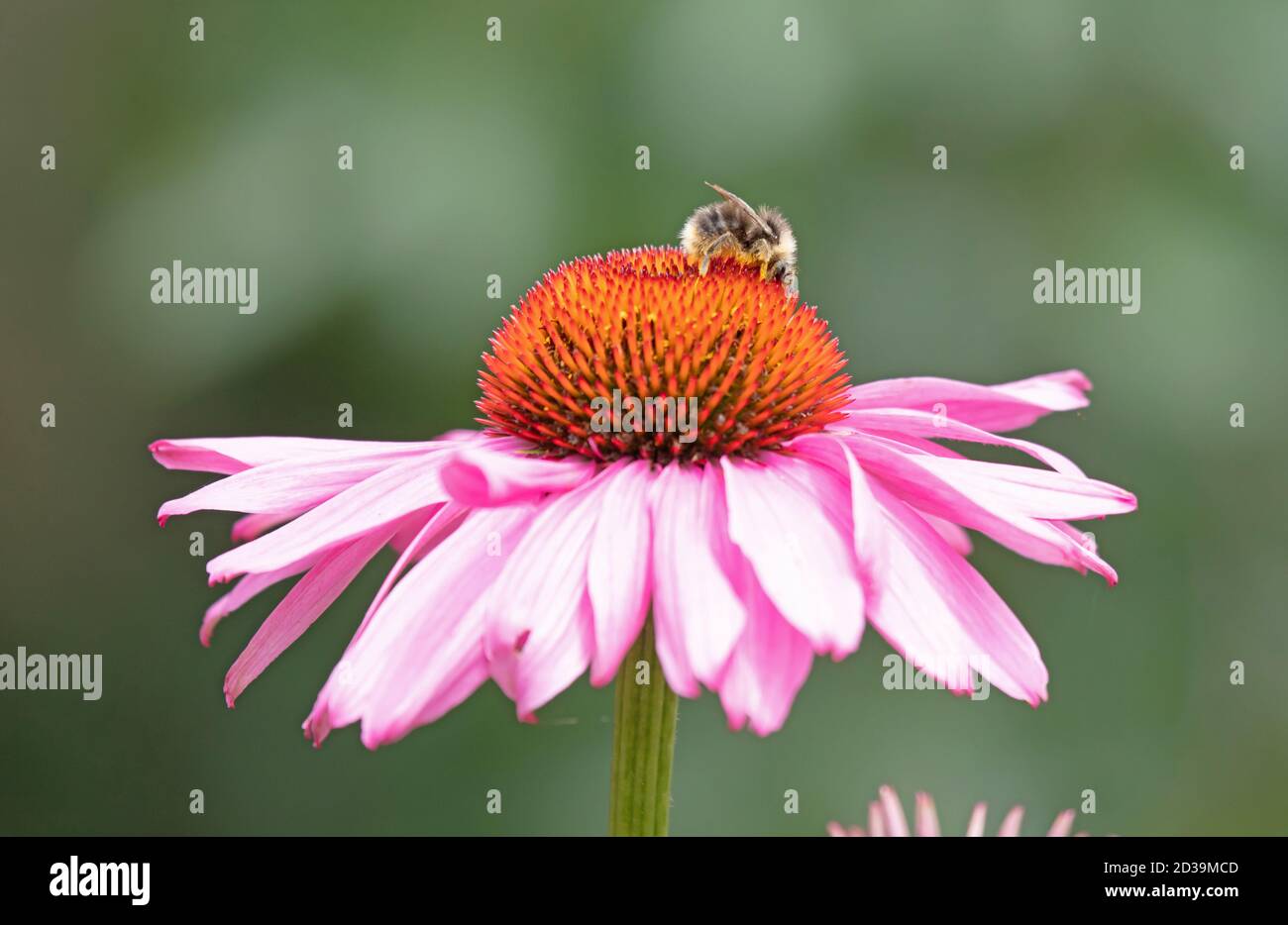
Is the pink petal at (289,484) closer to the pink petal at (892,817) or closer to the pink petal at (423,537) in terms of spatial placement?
the pink petal at (423,537)

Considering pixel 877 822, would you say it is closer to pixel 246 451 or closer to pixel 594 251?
pixel 246 451

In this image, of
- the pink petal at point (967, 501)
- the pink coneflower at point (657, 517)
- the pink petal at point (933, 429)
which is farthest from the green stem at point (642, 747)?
the pink petal at point (933, 429)

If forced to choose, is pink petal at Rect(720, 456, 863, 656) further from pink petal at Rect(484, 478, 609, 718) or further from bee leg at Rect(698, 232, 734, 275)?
bee leg at Rect(698, 232, 734, 275)

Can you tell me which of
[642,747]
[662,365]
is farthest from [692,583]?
[662,365]
